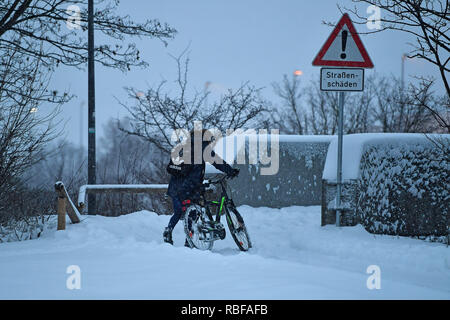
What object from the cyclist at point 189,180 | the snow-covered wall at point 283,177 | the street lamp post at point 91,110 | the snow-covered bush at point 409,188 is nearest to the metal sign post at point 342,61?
the snow-covered bush at point 409,188

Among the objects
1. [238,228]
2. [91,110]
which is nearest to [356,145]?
[238,228]

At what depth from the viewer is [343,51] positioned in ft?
22.5

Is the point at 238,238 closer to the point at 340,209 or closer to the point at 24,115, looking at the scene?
the point at 340,209

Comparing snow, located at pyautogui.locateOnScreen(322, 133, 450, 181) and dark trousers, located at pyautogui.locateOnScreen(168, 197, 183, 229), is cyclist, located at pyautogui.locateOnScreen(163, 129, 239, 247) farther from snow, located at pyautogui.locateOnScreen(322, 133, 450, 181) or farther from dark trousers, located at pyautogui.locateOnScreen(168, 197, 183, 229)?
snow, located at pyautogui.locateOnScreen(322, 133, 450, 181)

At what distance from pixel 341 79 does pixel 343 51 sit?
408 mm

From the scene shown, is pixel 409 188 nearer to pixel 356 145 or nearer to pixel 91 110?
pixel 356 145

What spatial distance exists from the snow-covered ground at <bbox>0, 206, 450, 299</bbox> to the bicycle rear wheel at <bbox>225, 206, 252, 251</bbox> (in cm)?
22

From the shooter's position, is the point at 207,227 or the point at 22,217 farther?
the point at 22,217

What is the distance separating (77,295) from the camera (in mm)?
3389

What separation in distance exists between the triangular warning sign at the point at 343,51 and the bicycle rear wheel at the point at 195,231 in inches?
107

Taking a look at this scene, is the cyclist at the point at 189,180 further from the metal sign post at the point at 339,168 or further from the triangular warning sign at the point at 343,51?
the triangular warning sign at the point at 343,51

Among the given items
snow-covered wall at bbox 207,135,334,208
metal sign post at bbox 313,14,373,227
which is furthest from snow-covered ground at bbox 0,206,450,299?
snow-covered wall at bbox 207,135,334,208
